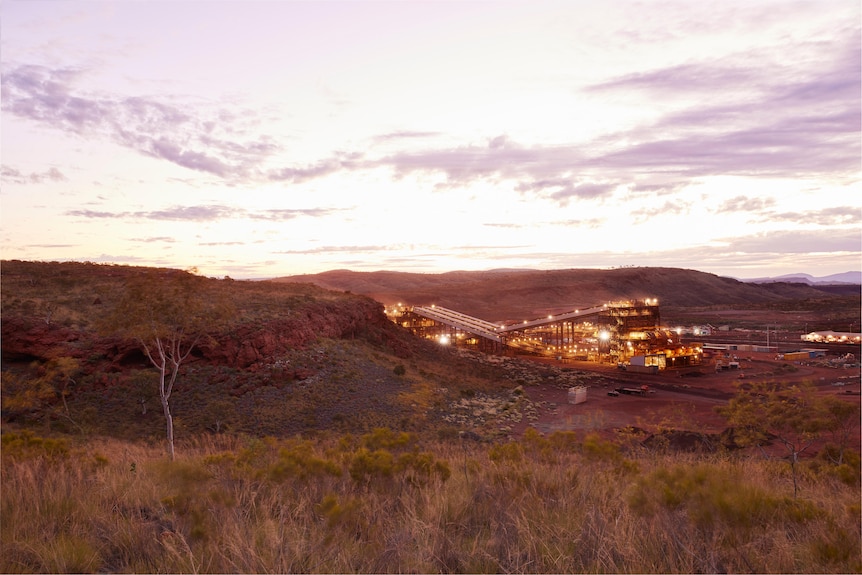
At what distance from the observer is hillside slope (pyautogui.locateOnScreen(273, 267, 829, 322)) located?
130 m

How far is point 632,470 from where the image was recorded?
8453mm

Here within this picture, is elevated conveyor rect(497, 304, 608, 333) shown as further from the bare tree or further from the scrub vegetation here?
the bare tree

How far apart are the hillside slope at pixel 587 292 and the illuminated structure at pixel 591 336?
50.2 meters

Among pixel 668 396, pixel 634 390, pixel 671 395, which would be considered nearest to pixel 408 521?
pixel 634 390

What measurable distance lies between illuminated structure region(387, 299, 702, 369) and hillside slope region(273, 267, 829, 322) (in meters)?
50.2

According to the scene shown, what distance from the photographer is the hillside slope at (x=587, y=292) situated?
5123 inches

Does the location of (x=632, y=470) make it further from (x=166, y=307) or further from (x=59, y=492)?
(x=166, y=307)

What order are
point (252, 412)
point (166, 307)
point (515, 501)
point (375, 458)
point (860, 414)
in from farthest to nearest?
1. point (252, 412)
2. point (166, 307)
3. point (860, 414)
4. point (375, 458)
5. point (515, 501)

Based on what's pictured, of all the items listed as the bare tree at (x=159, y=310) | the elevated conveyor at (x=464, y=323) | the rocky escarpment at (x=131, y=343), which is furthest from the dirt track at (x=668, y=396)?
the bare tree at (x=159, y=310)

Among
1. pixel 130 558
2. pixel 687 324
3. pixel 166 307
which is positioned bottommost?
pixel 687 324

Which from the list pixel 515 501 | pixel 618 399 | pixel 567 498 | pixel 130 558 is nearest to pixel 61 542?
pixel 130 558

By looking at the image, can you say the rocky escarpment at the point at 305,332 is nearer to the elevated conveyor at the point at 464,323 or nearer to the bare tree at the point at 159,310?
the bare tree at the point at 159,310

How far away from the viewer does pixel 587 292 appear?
479ft

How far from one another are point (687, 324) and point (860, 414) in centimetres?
8182
